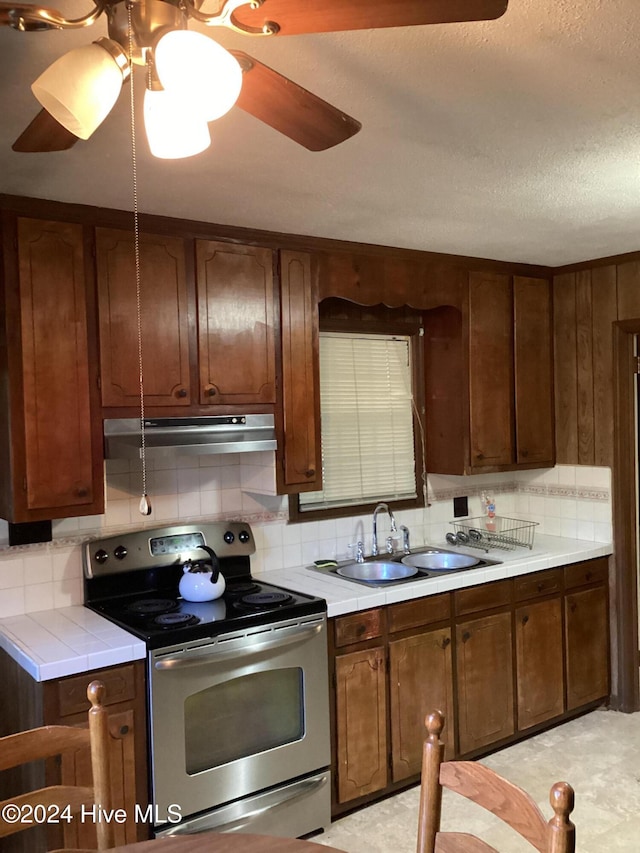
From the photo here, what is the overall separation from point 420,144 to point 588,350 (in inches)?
89.7

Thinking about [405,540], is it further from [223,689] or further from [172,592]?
[223,689]

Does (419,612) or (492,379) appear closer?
(419,612)

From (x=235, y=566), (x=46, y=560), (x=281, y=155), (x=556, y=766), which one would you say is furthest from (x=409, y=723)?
(x=281, y=155)

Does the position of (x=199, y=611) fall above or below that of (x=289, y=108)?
below

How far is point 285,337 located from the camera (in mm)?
3080

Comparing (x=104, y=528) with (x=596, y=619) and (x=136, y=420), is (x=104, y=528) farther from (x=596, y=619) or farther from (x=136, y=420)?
(x=596, y=619)

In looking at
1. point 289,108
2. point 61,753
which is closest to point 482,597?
point 61,753

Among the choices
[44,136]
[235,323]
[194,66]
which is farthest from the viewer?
[235,323]

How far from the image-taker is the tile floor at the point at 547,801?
8.98 ft

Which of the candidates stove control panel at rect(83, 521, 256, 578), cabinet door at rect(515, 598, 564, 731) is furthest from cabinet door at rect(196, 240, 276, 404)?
cabinet door at rect(515, 598, 564, 731)

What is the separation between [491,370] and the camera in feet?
12.6

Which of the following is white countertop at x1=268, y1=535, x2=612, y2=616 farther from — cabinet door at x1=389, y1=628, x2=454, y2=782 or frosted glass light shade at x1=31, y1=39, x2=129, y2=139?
frosted glass light shade at x1=31, y1=39, x2=129, y2=139

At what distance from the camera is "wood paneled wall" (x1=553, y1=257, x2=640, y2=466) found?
3.83 m

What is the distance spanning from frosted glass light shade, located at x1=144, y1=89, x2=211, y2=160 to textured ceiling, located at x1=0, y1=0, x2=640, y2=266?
1.21 ft
